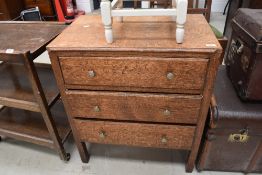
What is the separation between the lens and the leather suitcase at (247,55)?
2.82 feet

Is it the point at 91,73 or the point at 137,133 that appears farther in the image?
the point at 137,133

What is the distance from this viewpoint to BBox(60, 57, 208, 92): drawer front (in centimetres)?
81

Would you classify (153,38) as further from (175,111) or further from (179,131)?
(179,131)

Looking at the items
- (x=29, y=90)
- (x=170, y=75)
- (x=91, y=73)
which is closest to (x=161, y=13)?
(x=170, y=75)

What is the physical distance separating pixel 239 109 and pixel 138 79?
0.48 meters

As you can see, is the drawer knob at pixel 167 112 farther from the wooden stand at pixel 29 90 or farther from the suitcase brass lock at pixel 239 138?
the wooden stand at pixel 29 90

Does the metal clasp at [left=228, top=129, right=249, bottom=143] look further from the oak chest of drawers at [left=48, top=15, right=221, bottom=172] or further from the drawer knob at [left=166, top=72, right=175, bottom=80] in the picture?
the drawer knob at [left=166, top=72, right=175, bottom=80]

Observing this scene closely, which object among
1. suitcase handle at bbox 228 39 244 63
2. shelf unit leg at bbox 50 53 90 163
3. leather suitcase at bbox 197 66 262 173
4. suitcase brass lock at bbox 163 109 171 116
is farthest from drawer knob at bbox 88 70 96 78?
suitcase handle at bbox 228 39 244 63

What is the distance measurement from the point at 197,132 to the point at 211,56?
1.34 feet

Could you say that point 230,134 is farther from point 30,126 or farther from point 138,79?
point 30,126

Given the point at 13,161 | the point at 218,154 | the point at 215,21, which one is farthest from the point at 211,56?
the point at 215,21

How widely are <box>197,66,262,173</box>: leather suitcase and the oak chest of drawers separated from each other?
0.24ft

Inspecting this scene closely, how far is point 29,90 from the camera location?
3.89ft

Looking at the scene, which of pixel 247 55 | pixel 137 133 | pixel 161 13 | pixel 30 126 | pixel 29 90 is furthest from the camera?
pixel 30 126
